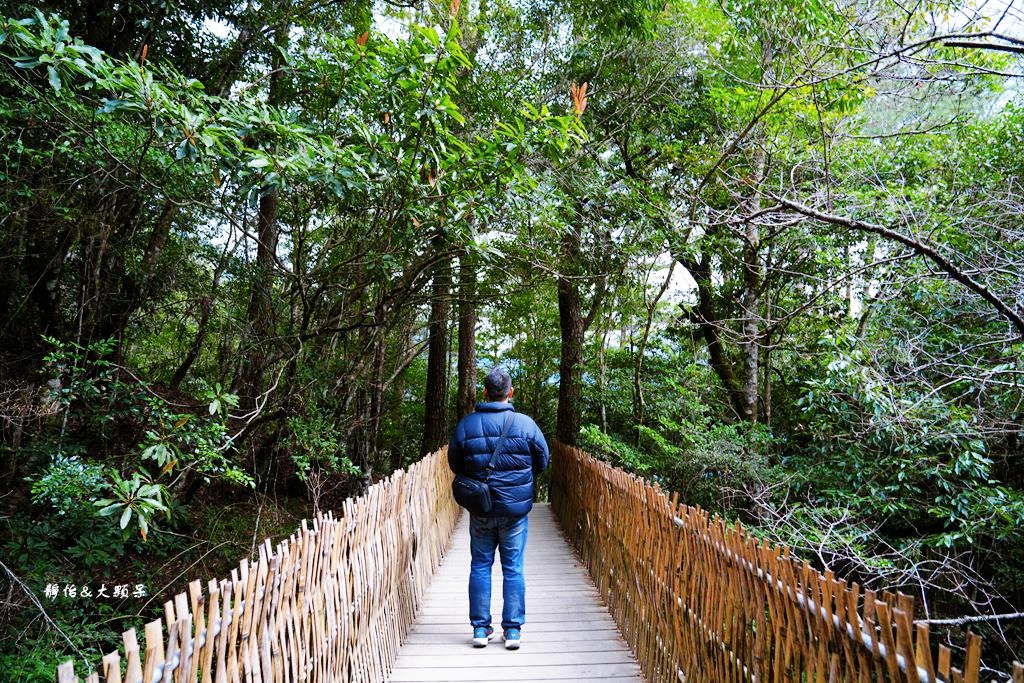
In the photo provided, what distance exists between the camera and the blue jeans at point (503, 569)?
3770 mm

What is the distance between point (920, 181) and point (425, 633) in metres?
9.69

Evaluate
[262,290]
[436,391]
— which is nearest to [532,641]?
[262,290]

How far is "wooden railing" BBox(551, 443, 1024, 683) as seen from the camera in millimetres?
1645

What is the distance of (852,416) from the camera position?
295 inches

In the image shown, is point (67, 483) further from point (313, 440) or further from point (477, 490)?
point (477, 490)

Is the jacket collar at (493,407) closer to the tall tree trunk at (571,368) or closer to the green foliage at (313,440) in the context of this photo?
the green foliage at (313,440)

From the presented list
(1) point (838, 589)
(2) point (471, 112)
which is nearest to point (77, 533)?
(2) point (471, 112)

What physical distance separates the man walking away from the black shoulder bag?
3 centimetres

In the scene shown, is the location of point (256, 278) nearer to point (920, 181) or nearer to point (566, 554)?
point (566, 554)

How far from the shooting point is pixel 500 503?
146 inches

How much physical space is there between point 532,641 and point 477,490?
111cm

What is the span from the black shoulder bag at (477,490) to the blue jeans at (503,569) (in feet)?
0.38

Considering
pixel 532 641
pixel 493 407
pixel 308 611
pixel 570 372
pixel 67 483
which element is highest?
pixel 570 372

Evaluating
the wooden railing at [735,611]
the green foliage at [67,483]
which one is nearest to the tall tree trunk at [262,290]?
the green foliage at [67,483]
